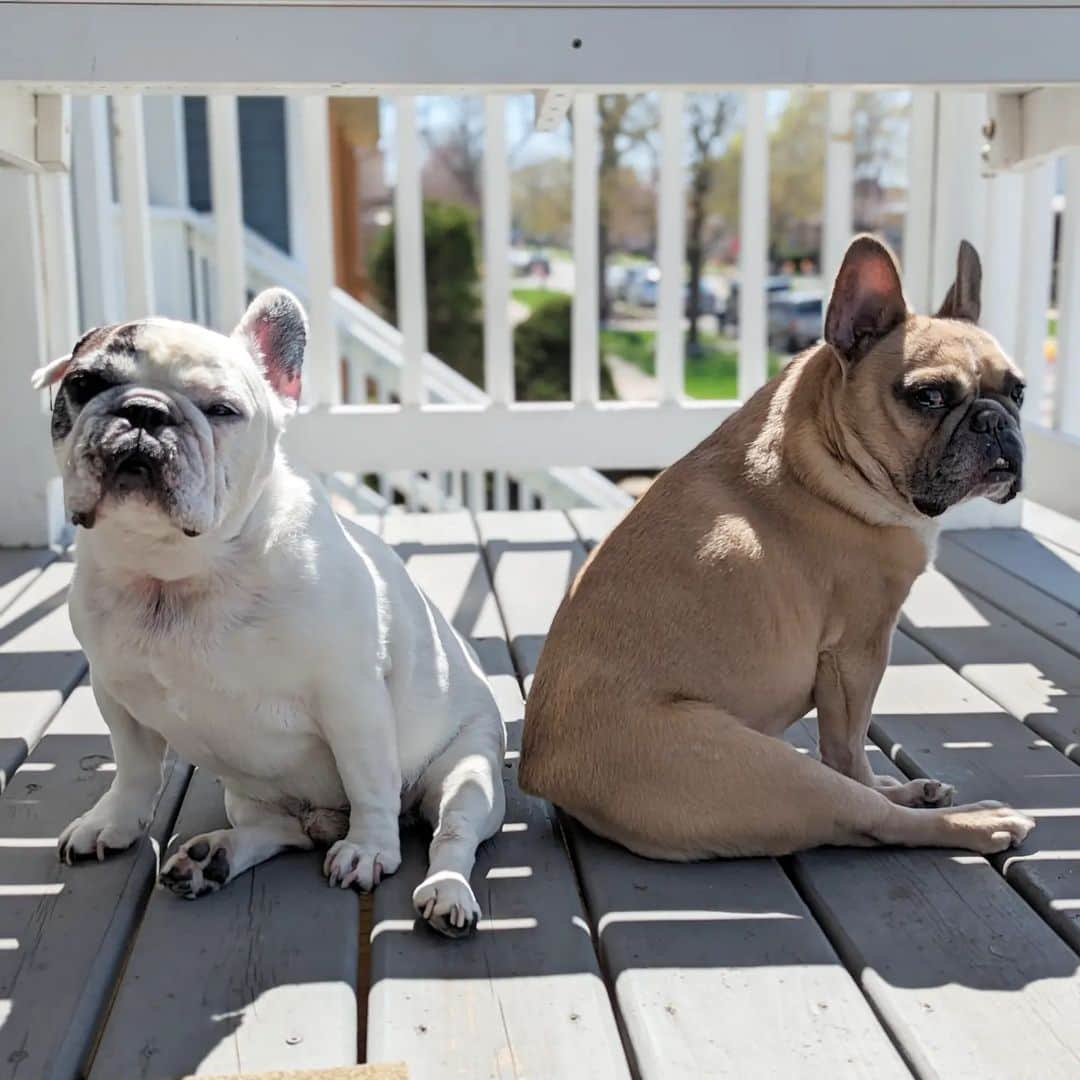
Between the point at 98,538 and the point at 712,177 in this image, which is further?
the point at 712,177

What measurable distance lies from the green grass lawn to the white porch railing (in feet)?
47.2

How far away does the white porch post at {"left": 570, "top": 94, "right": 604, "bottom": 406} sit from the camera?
5.05 metres

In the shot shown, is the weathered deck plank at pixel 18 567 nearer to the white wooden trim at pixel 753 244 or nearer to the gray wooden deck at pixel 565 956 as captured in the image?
the gray wooden deck at pixel 565 956

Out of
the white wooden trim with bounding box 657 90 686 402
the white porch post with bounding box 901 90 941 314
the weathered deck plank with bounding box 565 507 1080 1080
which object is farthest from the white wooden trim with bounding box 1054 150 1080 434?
the weathered deck plank with bounding box 565 507 1080 1080

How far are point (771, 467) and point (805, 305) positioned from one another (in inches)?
910

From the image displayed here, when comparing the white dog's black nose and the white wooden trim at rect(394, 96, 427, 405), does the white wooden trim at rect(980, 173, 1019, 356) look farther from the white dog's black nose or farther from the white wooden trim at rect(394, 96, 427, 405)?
the white dog's black nose

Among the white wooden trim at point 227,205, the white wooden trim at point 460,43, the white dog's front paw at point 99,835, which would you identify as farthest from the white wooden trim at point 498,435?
the white dog's front paw at point 99,835

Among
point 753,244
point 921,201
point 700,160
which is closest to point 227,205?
point 753,244

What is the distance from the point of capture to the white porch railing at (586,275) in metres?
4.95

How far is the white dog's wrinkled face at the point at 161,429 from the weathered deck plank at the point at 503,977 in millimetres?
672

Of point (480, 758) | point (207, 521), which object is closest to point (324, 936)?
point (480, 758)

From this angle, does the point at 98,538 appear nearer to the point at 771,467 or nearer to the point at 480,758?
the point at 480,758

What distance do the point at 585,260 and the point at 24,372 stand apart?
1.89 metres

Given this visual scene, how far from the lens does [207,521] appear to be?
2121 millimetres
